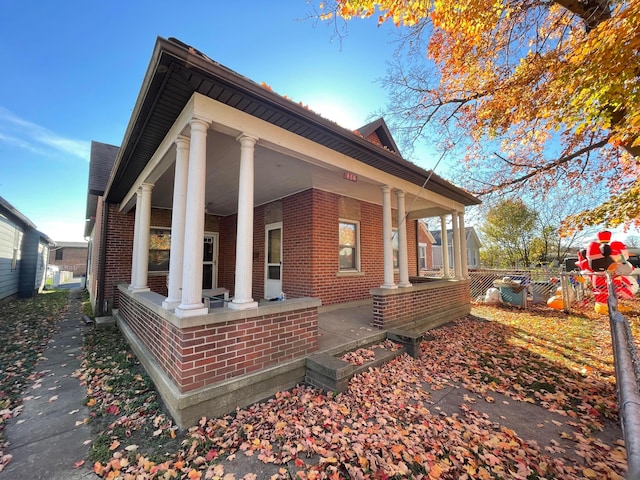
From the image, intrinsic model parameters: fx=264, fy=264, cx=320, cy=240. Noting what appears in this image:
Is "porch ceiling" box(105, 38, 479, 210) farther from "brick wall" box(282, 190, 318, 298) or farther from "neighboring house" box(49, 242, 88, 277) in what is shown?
"neighboring house" box(49, 242, 88, 277)

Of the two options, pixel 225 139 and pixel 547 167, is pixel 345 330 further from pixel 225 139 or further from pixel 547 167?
pixel 547 167

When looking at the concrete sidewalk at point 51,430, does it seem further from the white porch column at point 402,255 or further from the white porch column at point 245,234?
the white porch column at point 402,255

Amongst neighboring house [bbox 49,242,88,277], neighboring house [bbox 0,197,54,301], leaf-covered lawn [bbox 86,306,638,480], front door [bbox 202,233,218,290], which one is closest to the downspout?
front door [bbox 202,233,218,290]

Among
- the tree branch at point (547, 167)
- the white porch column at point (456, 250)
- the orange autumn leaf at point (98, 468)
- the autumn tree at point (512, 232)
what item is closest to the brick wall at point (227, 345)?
the orange autumn leaf at point (98, 468)

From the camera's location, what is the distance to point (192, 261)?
2.97m

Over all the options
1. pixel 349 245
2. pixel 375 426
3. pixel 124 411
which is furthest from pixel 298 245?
pixel 375 426

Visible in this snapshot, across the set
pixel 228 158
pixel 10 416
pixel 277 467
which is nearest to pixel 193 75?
pixel 228 158

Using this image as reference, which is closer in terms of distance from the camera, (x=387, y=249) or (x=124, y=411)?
(x=124, y=411)

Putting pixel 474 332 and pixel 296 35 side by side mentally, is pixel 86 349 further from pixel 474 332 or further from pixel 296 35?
pixel 474 332

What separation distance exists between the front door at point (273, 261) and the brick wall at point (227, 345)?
3.63m

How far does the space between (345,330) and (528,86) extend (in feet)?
21.4

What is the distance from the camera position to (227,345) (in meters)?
2.95

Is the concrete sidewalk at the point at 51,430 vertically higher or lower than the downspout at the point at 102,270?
lower

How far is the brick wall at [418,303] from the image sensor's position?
16.5ft
